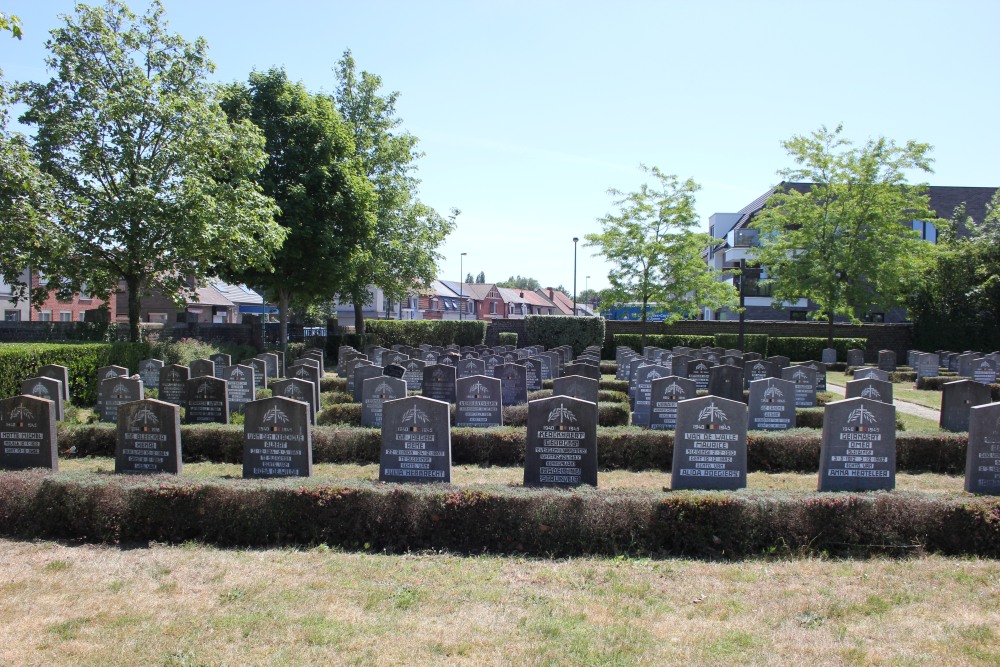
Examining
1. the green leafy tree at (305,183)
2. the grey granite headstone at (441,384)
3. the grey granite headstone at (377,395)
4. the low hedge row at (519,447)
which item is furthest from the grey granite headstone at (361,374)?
the green leafy tree at (305,183)

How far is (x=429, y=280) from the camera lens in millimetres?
38344

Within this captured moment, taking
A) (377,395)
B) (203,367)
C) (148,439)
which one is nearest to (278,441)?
(148,439)

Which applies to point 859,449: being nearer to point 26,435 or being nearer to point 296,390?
point 296,390

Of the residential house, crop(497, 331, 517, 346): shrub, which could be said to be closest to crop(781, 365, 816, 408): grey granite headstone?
crop(497, 331, 517, 346): shrub

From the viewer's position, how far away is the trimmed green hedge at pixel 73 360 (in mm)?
A: 14578

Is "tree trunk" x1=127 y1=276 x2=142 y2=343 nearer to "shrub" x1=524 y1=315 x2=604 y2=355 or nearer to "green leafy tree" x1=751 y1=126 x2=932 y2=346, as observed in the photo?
"shrub" x1=524 y1=315 x2=604 y2=355

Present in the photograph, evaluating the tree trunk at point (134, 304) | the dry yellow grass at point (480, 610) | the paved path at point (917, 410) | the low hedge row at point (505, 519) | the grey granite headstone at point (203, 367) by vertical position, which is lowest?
the paved path at point (917, 410)

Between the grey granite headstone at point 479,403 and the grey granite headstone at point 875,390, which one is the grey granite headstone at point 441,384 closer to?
the grey granite headstone at point 479,403

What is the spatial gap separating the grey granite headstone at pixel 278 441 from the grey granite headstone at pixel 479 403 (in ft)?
13.6

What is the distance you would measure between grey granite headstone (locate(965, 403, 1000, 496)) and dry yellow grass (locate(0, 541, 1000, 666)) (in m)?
1.95

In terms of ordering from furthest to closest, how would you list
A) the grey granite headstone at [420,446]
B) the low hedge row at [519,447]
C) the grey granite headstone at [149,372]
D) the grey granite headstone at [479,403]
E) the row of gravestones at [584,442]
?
the grey granite headstone at [149,372] → the grey granite headstone at [479,403] → the low hedge row at [519,447] → the grey granite headstone at [420,446] → the row of gravestones at [584,442]

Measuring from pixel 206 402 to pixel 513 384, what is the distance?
19.4 feet

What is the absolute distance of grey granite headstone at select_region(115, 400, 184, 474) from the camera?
27.6 ft

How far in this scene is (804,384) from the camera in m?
14.6
